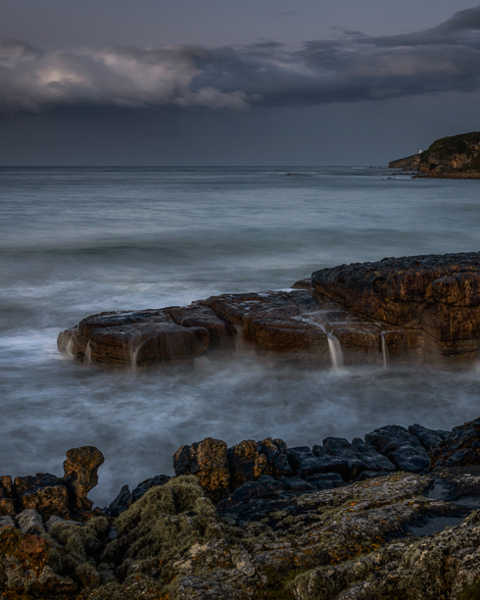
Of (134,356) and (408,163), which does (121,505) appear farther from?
(408,163)

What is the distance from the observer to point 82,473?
4582mm

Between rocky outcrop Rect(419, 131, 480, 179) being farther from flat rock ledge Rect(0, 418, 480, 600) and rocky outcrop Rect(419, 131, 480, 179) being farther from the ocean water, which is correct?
flat rock ledge Rect(0, 418, 480, 600)

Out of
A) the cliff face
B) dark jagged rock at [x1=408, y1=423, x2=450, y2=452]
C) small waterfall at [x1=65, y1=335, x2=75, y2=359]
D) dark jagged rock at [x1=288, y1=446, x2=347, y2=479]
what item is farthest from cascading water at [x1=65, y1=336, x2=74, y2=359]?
the cliff face

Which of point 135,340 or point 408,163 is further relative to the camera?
point 408,163

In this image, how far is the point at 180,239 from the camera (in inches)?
973

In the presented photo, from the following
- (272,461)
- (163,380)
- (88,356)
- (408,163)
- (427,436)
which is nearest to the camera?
(272,461)

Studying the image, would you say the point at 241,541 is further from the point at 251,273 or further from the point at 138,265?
Result: the point at 138,265

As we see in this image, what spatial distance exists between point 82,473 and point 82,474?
11 mm

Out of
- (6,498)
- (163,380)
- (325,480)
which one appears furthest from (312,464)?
(163,380)

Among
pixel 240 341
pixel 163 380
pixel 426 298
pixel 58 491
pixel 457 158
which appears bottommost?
pixel 163 380

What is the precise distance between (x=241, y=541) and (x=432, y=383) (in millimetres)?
6464

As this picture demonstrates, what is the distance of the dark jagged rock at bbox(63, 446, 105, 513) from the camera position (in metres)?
4.39

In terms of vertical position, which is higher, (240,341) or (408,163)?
(408,163)

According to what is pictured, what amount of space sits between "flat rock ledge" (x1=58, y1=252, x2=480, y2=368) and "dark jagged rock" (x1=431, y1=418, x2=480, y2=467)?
159 inches
